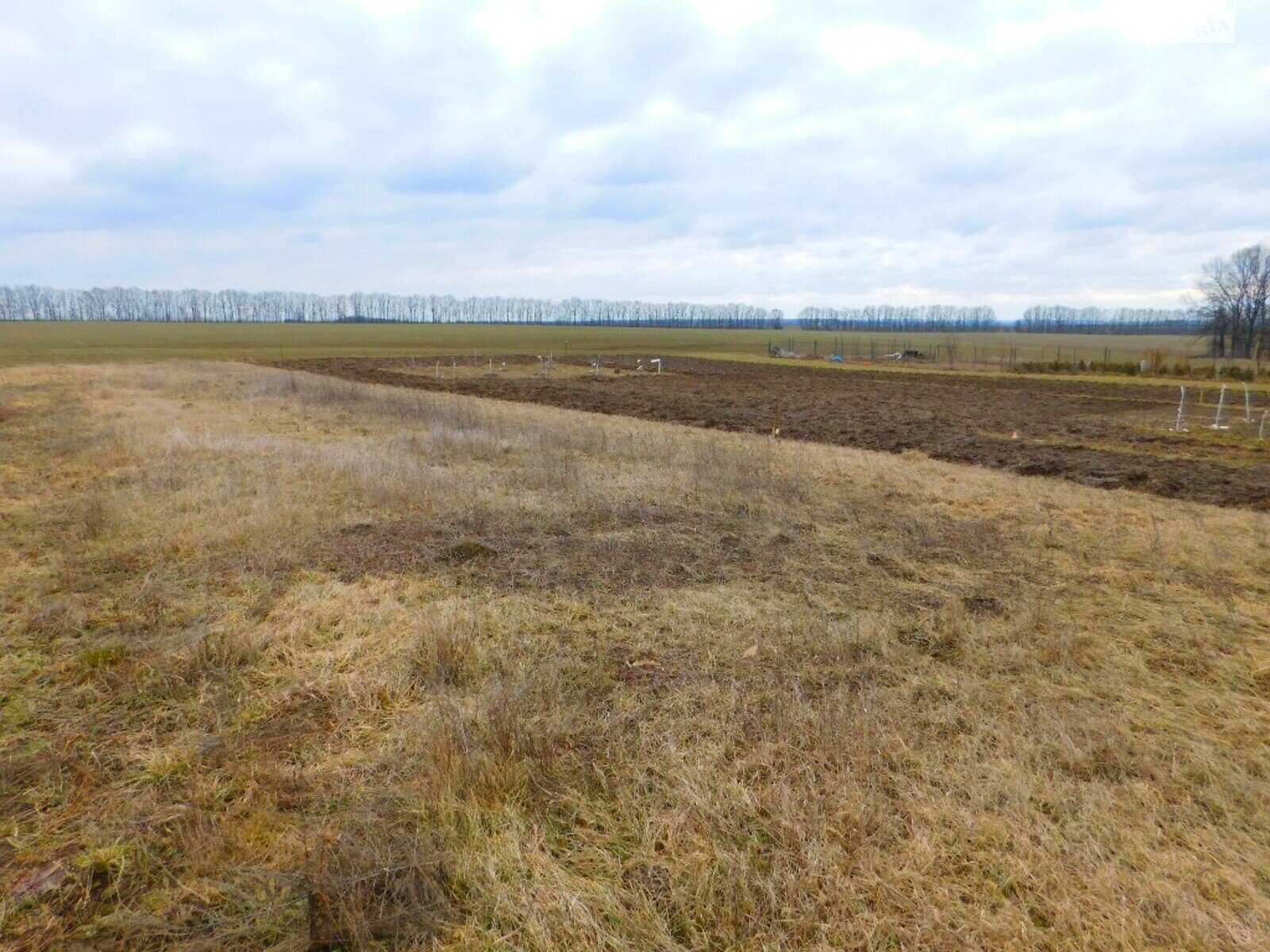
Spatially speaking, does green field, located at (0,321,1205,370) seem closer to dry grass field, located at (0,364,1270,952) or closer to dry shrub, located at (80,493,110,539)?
dry grass field, located at (0,364,1270,952)

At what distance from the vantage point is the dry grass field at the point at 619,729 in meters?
2.83

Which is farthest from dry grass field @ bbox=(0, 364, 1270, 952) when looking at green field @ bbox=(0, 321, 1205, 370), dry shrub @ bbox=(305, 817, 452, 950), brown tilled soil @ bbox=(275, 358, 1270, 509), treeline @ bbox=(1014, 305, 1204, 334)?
treeline @ bbox=(1014, 305, 1204, 334)

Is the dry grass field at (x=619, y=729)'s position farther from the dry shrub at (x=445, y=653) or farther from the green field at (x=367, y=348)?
the green field at (x=367, y=348)

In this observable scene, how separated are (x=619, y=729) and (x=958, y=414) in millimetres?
22898

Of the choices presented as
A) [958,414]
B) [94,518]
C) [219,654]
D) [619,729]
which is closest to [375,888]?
[619,729]

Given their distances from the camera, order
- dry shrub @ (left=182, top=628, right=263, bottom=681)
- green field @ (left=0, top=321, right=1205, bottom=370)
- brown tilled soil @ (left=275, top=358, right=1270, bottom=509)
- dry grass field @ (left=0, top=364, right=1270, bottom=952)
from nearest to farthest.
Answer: dry grass field @ (left=0, top=364, right=1270, bottom=952), dry shrub @ (left=182, top=628, right=263, bottom=681), brown tilled soil @ (left=275, top=358, right=1270, bottom=509), green field @ (left=0, top=321, right=1205, bottom=370)

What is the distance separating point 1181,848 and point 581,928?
2.77 metres

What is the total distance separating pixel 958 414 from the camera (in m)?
23.7

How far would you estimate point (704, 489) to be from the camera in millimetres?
10469

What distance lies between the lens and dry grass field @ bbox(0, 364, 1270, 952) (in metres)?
2.83

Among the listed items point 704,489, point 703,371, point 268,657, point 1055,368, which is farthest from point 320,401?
point 1055,368

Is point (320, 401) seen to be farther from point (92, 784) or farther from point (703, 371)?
point (703, 371)

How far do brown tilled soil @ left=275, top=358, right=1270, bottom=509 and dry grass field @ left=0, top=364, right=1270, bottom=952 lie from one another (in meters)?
5.26

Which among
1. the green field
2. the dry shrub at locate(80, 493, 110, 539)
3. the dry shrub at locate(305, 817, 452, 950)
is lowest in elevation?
the dry shrub at locate(305, 817, 452, 950)
